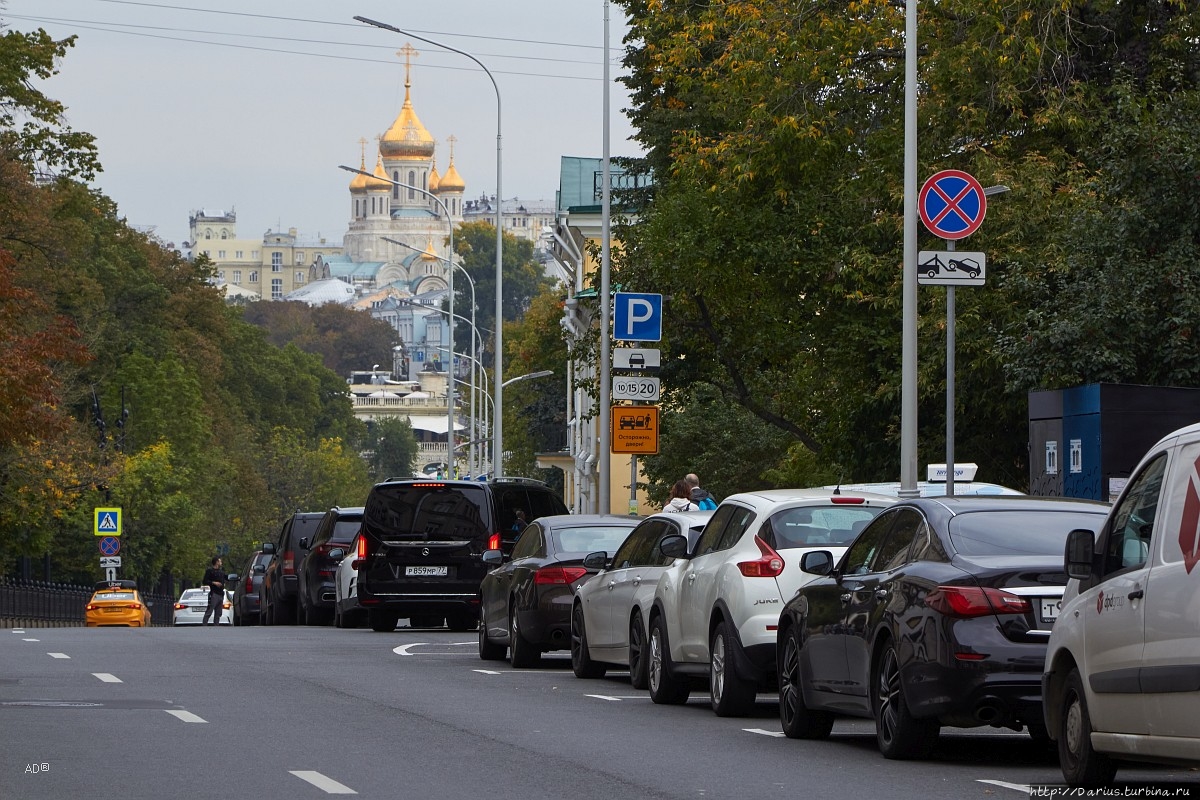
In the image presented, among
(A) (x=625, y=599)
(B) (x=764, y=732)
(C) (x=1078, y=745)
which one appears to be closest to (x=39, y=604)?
(A) (x=625, y=599)

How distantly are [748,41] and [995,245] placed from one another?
17.2ft

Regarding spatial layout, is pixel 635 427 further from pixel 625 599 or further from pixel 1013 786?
pixel 1013 786

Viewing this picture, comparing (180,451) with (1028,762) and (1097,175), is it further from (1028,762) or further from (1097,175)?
(1028,762)

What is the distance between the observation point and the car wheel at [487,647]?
22547 mm

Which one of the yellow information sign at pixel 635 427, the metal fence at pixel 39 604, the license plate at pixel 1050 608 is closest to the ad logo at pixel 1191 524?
the license plate at pixel 1050 608

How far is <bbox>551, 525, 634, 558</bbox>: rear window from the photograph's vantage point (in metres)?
20.9

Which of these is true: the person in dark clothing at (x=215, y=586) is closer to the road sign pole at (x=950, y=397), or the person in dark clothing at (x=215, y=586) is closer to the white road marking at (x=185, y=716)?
the road sign pole at (x=950, y=397)

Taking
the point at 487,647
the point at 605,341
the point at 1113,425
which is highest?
the point at 605,341

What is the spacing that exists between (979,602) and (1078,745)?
128cm

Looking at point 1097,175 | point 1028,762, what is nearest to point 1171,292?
point 1097,175

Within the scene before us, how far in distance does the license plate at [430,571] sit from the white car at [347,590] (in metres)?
1.91

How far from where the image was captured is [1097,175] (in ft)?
93.3

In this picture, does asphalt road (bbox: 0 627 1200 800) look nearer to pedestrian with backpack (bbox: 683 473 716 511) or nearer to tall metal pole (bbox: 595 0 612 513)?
pedestrian with backpack (bbox: 683 473 716 511)

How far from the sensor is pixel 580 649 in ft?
63.8
